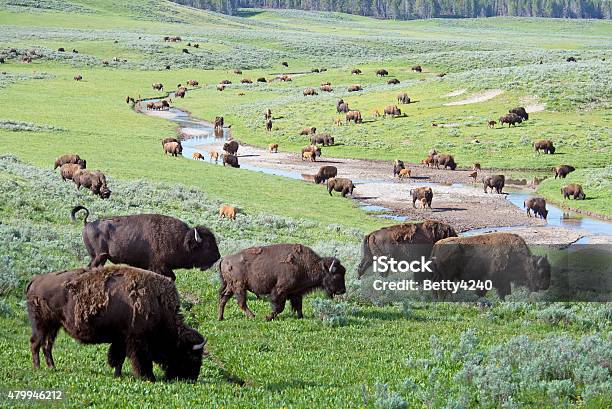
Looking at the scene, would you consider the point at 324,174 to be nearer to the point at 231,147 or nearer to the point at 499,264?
the point at 231,147

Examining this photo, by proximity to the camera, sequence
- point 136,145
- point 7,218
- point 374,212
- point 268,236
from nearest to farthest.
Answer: point 7,218 → point 268,236 → point 374,212 → point 136,145

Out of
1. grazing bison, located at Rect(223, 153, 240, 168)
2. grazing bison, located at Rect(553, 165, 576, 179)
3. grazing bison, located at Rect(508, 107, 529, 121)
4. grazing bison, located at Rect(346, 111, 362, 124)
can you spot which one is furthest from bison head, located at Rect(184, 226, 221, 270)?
grazing bison, located at Rect(346, 111, 362, 124)

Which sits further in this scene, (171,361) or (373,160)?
(373,160)

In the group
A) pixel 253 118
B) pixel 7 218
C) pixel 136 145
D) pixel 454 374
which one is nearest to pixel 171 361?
pixel 454 374

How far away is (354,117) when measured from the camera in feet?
192

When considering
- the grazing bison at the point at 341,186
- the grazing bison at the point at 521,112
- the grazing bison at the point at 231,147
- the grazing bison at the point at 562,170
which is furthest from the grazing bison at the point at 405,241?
the grazing bison at the point at 521,112

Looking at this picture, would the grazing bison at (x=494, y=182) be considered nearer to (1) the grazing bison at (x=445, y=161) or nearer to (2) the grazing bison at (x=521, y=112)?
(1) the grazing bison at (x=445, y=161)

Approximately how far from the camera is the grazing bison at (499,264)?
57.2 feet

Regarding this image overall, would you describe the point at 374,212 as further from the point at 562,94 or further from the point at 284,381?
the point at 562,94

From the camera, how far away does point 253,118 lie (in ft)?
204

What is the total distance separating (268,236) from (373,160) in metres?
Answer: 23.6

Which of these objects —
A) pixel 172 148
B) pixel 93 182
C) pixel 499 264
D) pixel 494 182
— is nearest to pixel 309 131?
pixel 172 148

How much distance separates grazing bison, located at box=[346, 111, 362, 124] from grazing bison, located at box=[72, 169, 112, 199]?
97.8ft

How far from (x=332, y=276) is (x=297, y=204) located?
1926cm
